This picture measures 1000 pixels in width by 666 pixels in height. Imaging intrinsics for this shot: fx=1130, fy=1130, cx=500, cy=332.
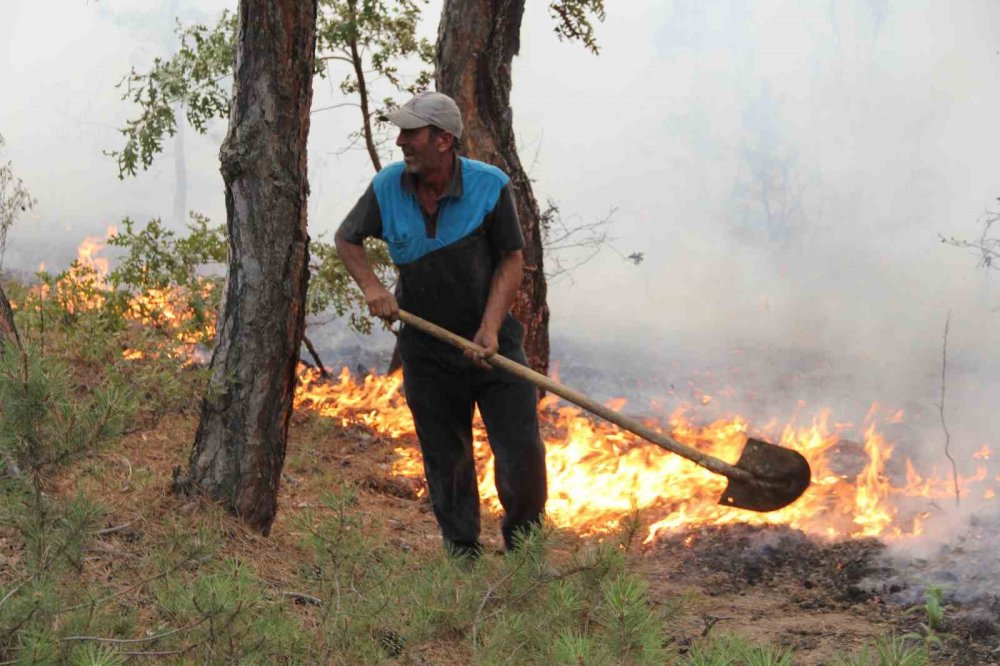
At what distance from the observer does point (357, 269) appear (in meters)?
5.23

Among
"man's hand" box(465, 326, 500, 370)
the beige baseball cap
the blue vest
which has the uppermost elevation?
the beige baseball cap

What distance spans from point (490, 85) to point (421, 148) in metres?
4.65

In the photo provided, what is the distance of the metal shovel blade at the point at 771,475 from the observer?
536 centimetres

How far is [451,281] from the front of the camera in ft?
17.1

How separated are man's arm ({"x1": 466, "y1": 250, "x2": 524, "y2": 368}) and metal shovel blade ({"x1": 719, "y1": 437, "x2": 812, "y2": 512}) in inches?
52.4

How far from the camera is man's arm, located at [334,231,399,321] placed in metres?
5.05

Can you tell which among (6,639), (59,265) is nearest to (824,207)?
(59,265)

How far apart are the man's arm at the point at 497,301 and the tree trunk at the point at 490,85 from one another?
415cm

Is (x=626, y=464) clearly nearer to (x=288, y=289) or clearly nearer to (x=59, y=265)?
(x=288, y=289)

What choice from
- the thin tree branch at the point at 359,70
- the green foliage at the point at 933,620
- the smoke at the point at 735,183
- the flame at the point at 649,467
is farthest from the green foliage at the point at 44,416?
the thin tree branch at the point at 359,70

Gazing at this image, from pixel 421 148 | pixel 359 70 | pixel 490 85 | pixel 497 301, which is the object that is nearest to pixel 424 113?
pixel 421 148

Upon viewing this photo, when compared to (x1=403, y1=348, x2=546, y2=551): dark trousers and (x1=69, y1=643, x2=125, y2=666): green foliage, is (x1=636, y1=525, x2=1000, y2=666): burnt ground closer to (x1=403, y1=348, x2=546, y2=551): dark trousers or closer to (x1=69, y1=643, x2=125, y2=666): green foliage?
(x1=403, y1=348, x2=546, y2=551): dark trousers

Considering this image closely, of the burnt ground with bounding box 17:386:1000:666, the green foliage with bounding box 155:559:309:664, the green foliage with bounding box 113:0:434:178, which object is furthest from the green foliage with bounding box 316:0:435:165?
the green foliage with bounding box 155:559:309:664

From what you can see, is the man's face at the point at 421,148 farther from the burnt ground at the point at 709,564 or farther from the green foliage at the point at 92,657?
the green foliage at the point at 92,657
